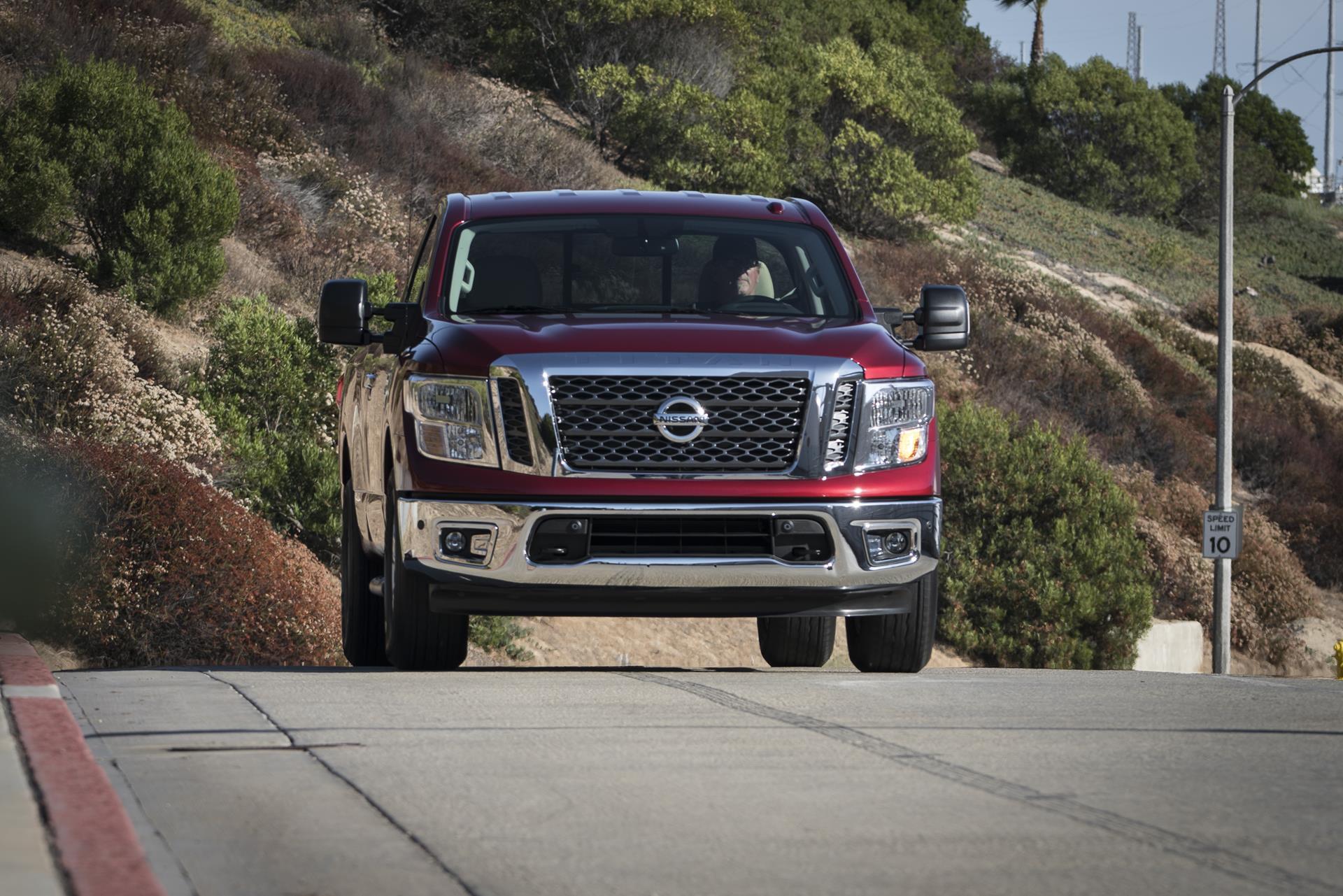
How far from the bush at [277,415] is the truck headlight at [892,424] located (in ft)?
41.5

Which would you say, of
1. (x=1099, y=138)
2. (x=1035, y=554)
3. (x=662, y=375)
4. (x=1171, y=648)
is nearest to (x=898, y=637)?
(x=662, y=375)

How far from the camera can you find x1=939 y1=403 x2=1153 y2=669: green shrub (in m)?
28.5

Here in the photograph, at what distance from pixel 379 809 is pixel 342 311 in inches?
176

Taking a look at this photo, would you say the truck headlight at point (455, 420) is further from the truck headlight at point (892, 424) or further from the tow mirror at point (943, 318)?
the tow mirror at point (943, 318)

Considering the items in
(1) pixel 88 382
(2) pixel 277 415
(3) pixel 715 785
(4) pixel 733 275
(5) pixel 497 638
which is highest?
(4) pixel 733 275

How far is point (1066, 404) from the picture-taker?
45.0m

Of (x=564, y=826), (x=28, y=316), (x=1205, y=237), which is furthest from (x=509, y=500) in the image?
(x=1205, y=237)

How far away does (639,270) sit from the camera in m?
10.1

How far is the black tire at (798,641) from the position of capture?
1145cm

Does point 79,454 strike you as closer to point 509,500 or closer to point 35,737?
point 509,500

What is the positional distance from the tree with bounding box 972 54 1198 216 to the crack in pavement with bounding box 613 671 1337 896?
72.1m

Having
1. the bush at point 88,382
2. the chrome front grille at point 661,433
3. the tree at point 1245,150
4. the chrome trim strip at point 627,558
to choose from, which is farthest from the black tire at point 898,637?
the tree at point 1245,150

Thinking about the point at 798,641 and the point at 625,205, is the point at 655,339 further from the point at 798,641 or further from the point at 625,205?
the point at 798,641

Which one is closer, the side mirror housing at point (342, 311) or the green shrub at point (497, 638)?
the side mirror housing at point (342, 311)
